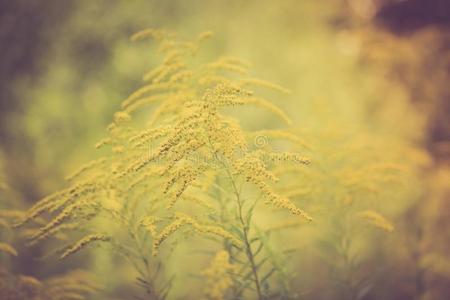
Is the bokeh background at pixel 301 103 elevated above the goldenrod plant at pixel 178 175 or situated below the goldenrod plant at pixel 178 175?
above

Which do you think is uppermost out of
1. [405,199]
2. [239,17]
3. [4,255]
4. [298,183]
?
[239,17]

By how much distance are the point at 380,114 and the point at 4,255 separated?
4795 millimetres

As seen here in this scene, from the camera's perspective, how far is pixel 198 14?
5.69m

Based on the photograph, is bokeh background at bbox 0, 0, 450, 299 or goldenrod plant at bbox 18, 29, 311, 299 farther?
bokeh background at bbox 0, 0, 450, 299

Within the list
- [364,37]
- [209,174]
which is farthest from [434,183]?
[209,174]

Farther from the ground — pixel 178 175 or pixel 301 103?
pixel 301 103

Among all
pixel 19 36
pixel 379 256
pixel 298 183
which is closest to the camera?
pixel 298 183

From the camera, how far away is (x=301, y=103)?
5.93m

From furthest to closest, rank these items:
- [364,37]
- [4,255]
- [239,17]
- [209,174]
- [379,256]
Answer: [239,17] → [364,37] → [379,256] → [4,255] → [209,174]

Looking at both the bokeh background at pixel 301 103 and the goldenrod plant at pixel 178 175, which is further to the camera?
the bokeh background at pixel 301 103

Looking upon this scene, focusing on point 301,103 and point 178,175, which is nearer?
point 178,175

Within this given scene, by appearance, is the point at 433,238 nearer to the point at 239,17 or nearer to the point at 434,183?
the point at 434,183

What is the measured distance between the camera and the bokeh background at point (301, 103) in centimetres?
376

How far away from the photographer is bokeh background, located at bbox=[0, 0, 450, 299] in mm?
3762
